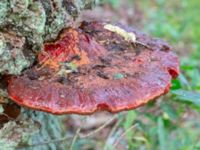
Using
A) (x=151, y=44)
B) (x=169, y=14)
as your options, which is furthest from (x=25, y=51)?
(x=169, y=14)

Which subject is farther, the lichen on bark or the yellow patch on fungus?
the yellow patch on fungus

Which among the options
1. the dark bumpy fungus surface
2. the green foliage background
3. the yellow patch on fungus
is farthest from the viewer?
the green foliage background

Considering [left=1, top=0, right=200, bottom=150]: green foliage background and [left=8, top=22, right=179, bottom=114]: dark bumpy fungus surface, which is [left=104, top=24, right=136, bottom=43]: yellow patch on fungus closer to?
[left=8, top=22, right=179, bottom=114]: dark bumpy fungus surface

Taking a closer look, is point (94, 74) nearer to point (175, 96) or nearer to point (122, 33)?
point (122, 33)

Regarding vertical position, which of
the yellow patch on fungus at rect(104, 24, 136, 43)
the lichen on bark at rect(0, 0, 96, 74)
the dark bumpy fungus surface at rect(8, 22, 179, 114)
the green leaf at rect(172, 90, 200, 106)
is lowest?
the green leaf at rect(172, 90, 200, 106)

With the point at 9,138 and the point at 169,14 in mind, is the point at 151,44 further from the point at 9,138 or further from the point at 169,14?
the point at 169,14

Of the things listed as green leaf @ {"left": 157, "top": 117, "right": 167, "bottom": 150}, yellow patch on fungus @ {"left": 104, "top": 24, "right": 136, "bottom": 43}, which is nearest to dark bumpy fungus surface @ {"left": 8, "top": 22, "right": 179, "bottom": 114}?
yellow patch on fungus @ {"left": 104, "top": 24, "right": 136, "bottom": 43}

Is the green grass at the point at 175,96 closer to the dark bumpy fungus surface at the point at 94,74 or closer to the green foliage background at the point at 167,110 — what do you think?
the green foliage background at the point at 167,110

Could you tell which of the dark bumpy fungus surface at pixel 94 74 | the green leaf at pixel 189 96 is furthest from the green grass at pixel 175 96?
the dark bumpy fungus surface at pixel 94 74

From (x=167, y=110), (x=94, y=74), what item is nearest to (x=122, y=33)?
(x=94, y=74)
